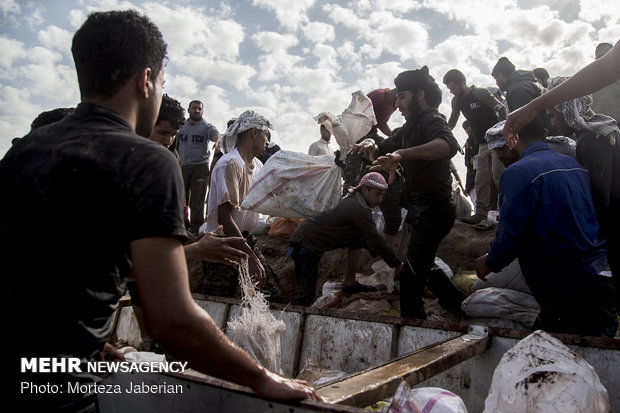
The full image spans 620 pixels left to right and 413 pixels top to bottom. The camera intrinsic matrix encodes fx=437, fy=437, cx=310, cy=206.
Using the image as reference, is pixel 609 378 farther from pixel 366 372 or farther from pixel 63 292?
pixel 63 292

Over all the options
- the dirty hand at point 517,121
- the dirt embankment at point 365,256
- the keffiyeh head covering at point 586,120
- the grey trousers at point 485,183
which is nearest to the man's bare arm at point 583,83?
the dirty hand at point 517,121

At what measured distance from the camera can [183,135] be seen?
727 cm

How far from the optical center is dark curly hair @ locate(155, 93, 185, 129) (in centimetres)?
302

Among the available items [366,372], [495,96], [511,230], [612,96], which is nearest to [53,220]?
[366,372]

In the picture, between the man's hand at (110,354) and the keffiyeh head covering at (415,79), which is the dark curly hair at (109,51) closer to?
the man's hand at (110,354)

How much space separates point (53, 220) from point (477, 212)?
618 centimetres

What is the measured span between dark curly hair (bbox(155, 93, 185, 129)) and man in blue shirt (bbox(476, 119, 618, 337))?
219 centimetres

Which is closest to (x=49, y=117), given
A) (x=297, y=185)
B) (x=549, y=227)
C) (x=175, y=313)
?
(x=297, y=185)

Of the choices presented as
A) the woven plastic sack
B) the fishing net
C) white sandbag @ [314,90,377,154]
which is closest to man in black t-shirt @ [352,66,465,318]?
white sandbag @ [314,90,377,154]

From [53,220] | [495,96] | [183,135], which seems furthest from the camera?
[183,135]

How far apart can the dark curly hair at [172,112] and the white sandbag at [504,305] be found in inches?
108

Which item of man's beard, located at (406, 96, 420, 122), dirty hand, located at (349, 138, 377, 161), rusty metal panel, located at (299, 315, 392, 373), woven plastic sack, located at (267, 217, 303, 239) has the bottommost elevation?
rusty metal panel, located at (299, 315, 392, 373)

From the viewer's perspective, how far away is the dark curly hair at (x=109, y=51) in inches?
48.9

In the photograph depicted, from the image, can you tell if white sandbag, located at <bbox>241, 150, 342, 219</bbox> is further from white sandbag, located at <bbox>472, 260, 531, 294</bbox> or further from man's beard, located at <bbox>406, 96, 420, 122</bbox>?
white sandbag, located at <bbox>472, 260, 531, 294</bbox>
